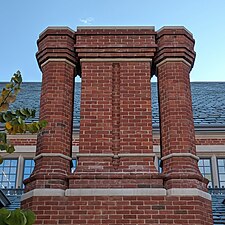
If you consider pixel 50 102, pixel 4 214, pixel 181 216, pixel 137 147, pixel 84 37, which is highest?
pixel 84 37

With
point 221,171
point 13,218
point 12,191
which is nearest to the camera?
point 13,218

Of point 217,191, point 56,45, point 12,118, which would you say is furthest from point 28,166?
point 12,118

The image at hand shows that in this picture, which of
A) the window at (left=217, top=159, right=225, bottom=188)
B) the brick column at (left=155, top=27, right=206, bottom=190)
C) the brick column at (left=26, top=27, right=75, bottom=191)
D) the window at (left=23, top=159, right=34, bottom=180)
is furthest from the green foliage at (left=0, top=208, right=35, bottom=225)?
the window at (left=217, top=159, right=225, bottom=188)

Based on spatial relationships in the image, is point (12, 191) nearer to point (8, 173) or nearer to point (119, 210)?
point (8, 173)

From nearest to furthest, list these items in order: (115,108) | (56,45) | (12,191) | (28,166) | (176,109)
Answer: (176,109) < (115,108) < (56,45) < (12,191) < (28,166)

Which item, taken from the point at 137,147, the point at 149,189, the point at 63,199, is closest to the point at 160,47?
the point at 137,147

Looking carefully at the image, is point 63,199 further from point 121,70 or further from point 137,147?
point 121,70

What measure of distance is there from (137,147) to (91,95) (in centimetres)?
134

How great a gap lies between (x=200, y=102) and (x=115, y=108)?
8784 mm

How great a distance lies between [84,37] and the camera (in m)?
9.66

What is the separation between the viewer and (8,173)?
50.3 feet

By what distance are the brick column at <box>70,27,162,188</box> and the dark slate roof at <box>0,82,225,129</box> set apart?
17.7ft

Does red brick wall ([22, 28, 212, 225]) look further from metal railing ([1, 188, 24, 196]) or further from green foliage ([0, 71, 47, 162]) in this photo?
metal railing ([1, 188, 24, 196])

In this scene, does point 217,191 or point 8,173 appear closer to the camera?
point 217,191
